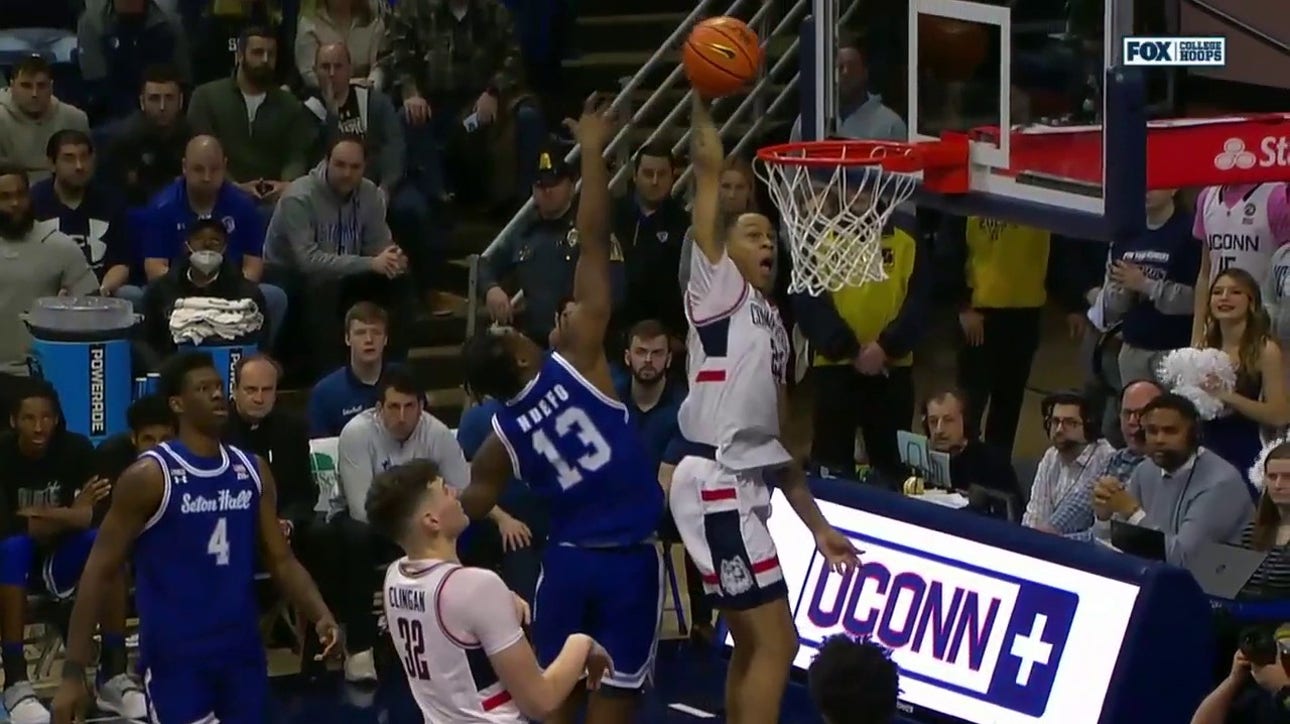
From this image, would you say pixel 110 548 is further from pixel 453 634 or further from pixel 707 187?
pixel 707 187

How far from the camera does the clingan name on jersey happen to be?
7.26 metres

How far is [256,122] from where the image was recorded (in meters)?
12.7

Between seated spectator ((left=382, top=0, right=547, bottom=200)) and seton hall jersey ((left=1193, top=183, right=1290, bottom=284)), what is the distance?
4.55m

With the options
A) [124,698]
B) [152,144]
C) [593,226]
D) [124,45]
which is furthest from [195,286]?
[593,226]

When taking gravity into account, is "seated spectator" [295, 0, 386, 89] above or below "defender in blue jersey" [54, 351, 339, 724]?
above

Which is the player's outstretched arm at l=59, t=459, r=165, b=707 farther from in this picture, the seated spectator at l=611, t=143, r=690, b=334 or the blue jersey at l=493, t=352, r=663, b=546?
the seated spectator at l=611, t=143, r=690, b=334

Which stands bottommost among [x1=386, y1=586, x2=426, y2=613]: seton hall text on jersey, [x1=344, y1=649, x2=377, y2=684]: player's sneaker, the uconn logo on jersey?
[x1=344, y1=649, x2=377, y2=684]: player's sneaker

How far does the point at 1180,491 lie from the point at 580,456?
2.44 metres

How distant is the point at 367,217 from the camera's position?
12.1 metres

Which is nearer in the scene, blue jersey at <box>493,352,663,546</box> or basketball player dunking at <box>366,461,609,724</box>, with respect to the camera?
basketball player dunking at <box>366,461,609,724</box>

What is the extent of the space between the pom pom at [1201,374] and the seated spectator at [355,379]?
3.54 meters

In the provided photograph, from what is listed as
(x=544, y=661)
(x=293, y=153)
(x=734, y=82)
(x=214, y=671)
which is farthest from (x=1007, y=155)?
(x=293, y=153)

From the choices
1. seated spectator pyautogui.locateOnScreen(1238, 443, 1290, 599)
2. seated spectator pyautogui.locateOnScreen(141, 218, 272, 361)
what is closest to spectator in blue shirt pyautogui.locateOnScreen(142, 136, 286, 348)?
seated spectator pyautogui.locateOnScreen(141, 218, 272, 361)

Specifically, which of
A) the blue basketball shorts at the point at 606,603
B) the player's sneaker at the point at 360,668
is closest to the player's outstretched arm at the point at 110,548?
the blue basketball shorts at the point at 606,603
